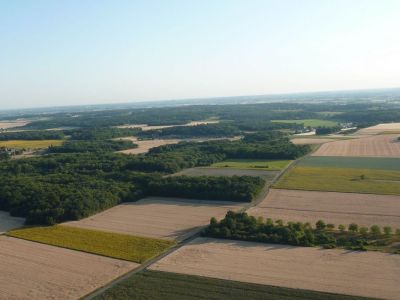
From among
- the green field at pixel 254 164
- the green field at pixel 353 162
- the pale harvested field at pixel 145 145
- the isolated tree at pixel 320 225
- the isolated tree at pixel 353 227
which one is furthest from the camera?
the pale harvested field at pixel 145 145

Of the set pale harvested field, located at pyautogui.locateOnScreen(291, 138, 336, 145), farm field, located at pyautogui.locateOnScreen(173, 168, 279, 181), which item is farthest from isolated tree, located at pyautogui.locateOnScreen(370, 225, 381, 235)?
pale harvested field, located at pyautogui.locateOnScreen(291, 138, 336, 145)

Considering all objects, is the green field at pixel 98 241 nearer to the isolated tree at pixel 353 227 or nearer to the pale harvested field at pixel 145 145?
the isolated tree at pixel 353 227

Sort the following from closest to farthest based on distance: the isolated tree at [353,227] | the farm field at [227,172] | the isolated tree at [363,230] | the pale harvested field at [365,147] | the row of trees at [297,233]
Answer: the row of trees at [297,233] < the isolated tree at [363,230] < the isolated tree at [353,227] < the farm field at [227,172] < the pale harvested field at [365,147]

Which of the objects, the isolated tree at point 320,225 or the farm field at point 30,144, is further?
the farm field at point 30,144

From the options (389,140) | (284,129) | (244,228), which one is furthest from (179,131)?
(244,228)

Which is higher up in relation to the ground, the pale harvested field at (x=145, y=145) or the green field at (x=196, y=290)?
the pale harvested field at (x=145, y=145)

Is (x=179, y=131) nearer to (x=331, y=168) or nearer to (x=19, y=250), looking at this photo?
(x=331, y=168)

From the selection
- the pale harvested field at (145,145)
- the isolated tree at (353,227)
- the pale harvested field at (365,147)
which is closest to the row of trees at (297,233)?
the isolated tree at (353,227)

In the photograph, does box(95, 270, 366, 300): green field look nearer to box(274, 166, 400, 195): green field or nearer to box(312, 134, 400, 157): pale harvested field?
box(274, 166, 400, 195): green field
